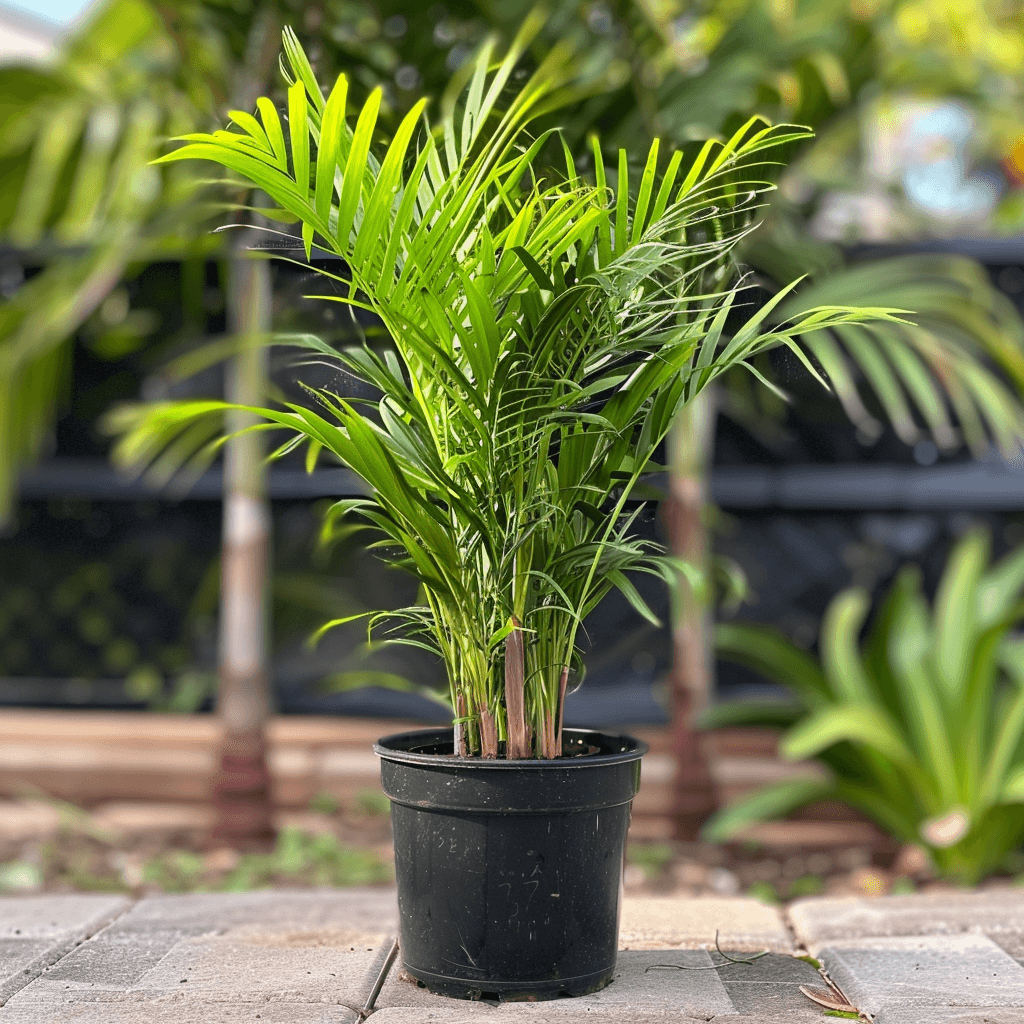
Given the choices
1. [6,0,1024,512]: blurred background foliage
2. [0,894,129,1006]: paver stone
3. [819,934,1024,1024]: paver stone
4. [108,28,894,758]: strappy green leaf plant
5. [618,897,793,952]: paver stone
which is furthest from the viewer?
[6,0,1024,512]: blurred background foliage

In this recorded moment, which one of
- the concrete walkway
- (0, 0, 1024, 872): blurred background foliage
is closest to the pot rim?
the concrete walkway

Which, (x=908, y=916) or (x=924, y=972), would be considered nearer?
(x=924, y=972)

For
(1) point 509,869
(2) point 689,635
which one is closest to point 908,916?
(1) point 509,869

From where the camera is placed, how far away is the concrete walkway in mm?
1101

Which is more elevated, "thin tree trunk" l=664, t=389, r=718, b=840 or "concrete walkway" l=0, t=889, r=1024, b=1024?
"thin tree trunk" l=664, t=389, r=718, b=840

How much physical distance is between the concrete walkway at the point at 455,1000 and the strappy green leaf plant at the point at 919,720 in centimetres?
49

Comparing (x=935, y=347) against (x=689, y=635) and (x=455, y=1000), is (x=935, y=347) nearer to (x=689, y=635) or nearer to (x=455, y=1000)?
(x=689, y=635)

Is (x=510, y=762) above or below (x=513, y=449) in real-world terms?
below

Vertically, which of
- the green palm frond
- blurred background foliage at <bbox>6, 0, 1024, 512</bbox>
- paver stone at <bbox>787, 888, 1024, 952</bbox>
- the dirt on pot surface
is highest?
blurred background foliage at <bbox>6, 0, 1024, 512</bbox>

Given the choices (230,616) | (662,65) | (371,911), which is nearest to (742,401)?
(662,65)

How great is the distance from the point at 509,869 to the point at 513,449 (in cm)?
45

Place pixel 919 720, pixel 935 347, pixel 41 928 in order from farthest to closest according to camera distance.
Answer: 1. pixel 919 720
2. pixel 935 347
3. pixel 41 928

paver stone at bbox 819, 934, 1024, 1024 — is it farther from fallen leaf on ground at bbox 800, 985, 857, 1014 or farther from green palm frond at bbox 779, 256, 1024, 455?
green palm frond at bbox 779, 256, 1024, 455

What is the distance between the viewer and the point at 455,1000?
1.14 m
